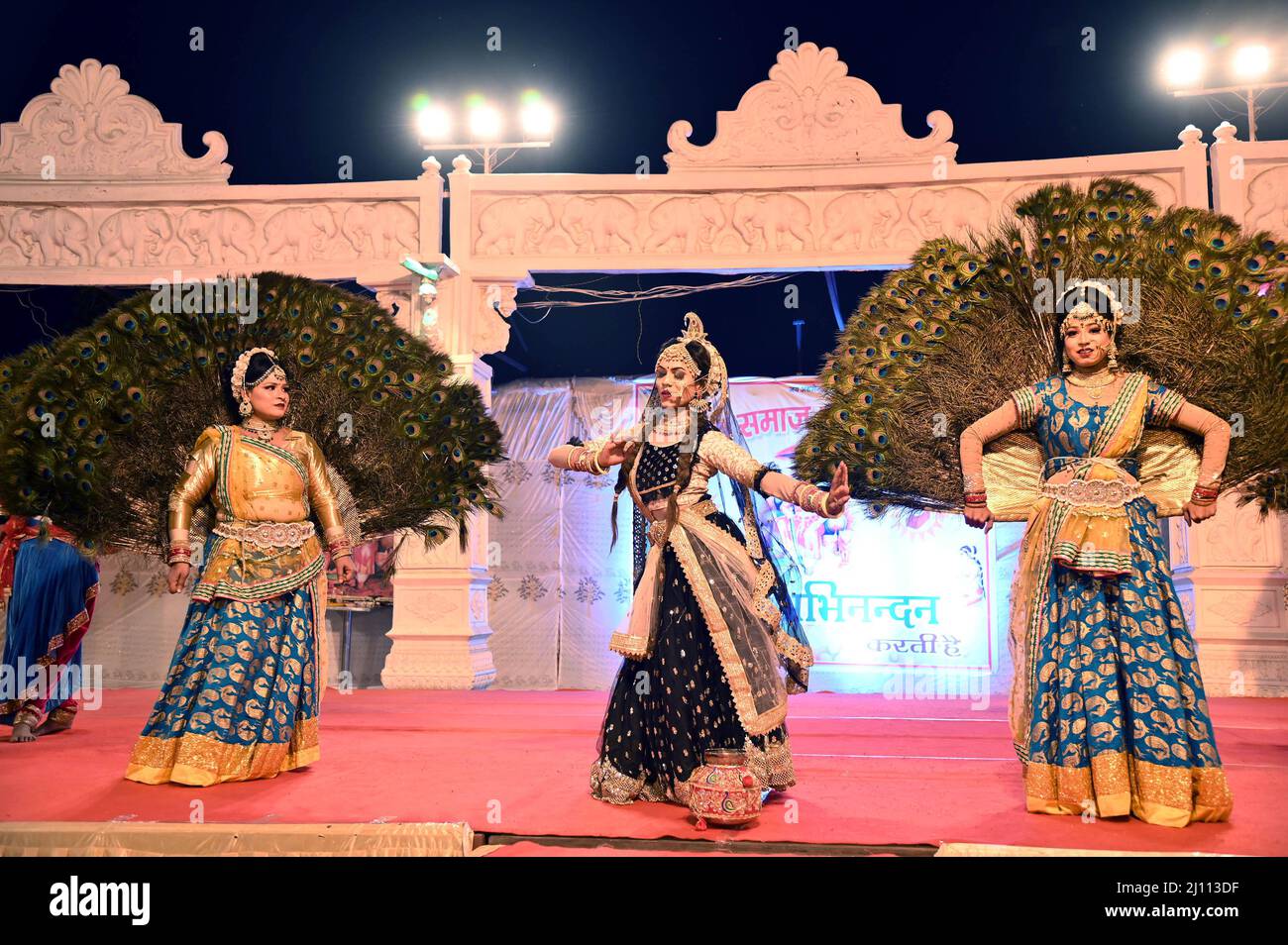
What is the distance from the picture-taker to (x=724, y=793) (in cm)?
379

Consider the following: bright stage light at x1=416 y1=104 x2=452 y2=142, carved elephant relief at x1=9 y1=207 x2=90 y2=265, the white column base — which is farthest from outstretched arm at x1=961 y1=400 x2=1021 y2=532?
carved elephant relief at x1=9 y1=207 x2=90 y2=265

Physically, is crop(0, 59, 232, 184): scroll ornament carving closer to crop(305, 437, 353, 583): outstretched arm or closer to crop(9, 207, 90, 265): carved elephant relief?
crop(9, 207, 90, 265): carved elephant relief

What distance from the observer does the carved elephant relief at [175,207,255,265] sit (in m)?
9.87

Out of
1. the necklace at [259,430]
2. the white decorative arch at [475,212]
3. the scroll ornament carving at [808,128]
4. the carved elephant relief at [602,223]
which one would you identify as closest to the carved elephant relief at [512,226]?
the white decorative arch at [475,212]

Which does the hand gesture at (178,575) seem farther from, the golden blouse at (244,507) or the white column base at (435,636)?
the white column base at (435,636)

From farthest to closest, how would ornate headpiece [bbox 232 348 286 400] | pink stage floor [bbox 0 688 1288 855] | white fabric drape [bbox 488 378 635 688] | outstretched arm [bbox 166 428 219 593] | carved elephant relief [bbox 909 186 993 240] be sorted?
white fabric drape [bbox 488 378 635 688] < carved elephant relief [bbox 909 186 993 240] < ornate headpiece [bbox 232 348 286 400] < outstretched arm [bbox 166 428 219 593] < pink stage floor [bbox 0 688 1288 855]

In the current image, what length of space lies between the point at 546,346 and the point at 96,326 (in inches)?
235

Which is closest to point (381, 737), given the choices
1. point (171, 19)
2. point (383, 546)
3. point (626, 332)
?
point (383, 546)

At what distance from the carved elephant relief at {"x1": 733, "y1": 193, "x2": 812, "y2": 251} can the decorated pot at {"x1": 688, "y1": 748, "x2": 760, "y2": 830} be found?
6.52 metres

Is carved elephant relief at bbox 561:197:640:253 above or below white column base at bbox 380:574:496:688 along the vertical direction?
above

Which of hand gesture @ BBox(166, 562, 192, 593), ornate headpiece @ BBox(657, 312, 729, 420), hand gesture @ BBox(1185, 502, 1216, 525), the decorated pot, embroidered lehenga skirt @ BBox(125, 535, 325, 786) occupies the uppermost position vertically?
ornate headpiece @ BBox(657, 312, 729, 420)

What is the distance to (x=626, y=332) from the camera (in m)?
10.7

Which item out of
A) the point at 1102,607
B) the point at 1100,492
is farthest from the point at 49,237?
the point at 1102,607
